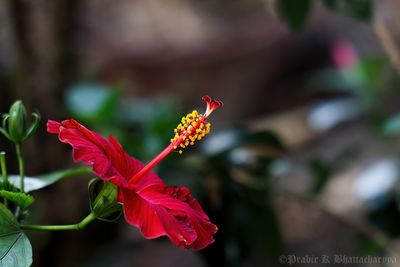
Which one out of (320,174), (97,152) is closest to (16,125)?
(97,152)

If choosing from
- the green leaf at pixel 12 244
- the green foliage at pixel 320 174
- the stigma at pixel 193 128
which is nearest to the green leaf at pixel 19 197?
the green leaf at pixel 12 244

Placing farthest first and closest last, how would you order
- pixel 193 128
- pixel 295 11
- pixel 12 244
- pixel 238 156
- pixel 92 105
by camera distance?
pixel 92 105 → pixel 238 156 → pixel 295 11 → pixel 193 128 → pixel 12 244

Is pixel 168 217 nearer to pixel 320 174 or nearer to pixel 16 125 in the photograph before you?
pixel 16 125

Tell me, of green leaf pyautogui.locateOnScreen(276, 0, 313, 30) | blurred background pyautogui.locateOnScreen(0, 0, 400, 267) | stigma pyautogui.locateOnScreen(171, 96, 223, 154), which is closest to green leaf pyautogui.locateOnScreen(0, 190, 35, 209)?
stigma pyautogui.locateOnScreen(171, 96, 223, 154)

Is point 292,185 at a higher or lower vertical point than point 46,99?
lower

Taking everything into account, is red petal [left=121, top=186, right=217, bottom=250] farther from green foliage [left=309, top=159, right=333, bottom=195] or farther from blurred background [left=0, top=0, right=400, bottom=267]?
green foliage [left=309, top=159, right=333, bottom=195]

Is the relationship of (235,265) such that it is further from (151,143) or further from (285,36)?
(285,36)

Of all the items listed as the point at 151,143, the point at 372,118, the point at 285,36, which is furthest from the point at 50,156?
the point at 285,36

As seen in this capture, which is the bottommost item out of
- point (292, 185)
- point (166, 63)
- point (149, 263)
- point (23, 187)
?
point (149, 263)
